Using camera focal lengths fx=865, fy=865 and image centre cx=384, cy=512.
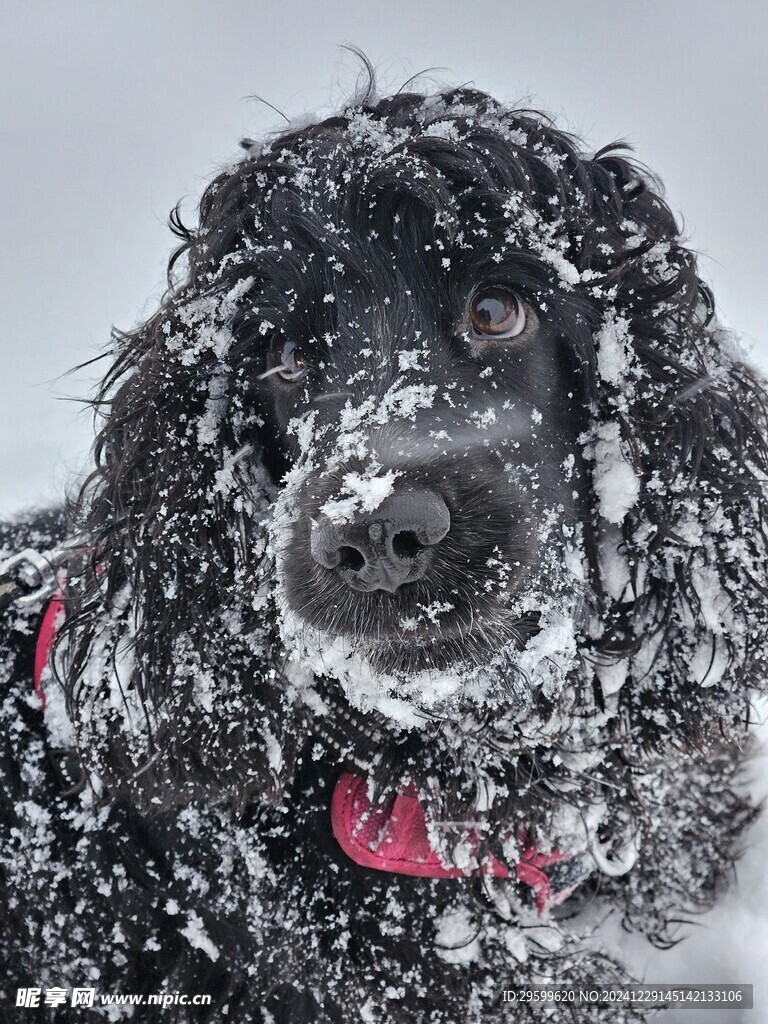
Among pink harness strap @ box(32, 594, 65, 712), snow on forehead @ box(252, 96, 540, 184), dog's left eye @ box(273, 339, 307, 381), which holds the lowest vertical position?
pink harness strap @ box(32, 594, 65, 712)

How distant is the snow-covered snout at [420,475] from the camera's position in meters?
1.96

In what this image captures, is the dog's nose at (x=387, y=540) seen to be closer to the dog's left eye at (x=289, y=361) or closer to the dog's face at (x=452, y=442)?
the dog's face at (x=452, y=442)

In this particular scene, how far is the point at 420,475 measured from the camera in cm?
198

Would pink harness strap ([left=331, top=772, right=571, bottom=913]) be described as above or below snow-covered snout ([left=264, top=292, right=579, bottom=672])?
below

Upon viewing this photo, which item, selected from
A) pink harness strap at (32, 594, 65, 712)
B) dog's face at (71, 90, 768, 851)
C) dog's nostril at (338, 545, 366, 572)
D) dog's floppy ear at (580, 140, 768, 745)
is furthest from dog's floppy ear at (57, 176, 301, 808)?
dog's floppy ear at (580, 140, 768, 745)

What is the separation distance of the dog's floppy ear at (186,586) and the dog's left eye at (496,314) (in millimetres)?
697

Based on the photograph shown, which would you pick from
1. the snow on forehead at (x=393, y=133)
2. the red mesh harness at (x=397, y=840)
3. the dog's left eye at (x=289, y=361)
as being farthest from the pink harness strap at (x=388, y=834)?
the snow on forehead at (x=393, y=133)

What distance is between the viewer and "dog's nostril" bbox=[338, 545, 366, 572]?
199 cm

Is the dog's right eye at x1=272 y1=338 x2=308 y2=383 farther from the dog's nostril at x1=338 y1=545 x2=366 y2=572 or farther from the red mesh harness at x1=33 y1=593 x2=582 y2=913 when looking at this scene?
the red mesh harness at x1=33 y1=593 x2=582 y2=913

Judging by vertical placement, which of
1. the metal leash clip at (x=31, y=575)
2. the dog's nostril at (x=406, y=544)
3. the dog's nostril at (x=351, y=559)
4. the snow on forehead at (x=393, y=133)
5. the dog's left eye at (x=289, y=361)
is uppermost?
the snow on forehead at (x=393, y=133)

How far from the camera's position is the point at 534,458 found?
2.28 metres

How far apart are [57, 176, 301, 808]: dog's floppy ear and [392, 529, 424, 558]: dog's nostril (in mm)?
701

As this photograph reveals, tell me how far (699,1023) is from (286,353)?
97.7 inches

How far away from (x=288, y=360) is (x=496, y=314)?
615 millimetres
